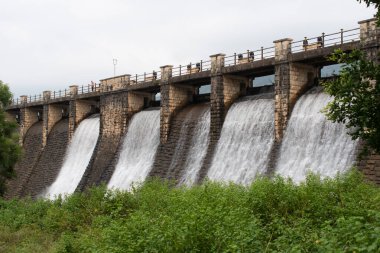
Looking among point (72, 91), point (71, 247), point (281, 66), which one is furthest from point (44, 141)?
point (71, 247)

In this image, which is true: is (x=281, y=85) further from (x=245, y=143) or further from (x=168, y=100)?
(x=168, y=100)

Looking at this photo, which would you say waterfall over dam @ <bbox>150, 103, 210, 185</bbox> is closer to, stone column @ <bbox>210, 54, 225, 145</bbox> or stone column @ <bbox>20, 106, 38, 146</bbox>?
stone column @ <bbox>210, 54, 225, 145</bbox>

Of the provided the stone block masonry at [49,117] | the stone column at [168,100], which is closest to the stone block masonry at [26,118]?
the stone block masonry at [49,117]

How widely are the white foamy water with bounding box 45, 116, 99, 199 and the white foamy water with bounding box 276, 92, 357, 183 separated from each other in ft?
68.6

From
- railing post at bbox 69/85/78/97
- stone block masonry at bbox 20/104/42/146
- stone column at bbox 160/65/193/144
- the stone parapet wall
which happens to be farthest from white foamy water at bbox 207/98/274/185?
stone block masonry at bbox 20/104/42/146

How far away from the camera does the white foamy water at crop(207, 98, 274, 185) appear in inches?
1126

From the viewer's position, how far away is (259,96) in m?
32.2

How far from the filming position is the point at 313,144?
1027 inches

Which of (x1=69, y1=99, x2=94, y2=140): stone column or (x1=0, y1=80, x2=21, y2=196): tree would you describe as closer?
(x1=0, y1=80, x2=21, y2=196): tree

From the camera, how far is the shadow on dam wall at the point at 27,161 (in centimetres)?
5031

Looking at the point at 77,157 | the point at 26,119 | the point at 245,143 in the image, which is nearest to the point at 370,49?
the point at 245,143

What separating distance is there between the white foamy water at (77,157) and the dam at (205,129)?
0.12m

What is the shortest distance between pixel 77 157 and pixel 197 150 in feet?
52.2

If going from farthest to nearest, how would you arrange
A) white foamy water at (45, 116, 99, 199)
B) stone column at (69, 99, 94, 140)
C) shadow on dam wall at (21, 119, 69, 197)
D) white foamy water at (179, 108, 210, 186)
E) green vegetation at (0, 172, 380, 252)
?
1. stone column at (69, 99, 94, 140)
2. shadow on dam wall at (21, 119, 69, 197)
3. white foamy water at (45, 116, 99, 199)
4. white foamy water at (179, 108, 210, 186)
5. green vegetation at (0, 172, 380, 252)
